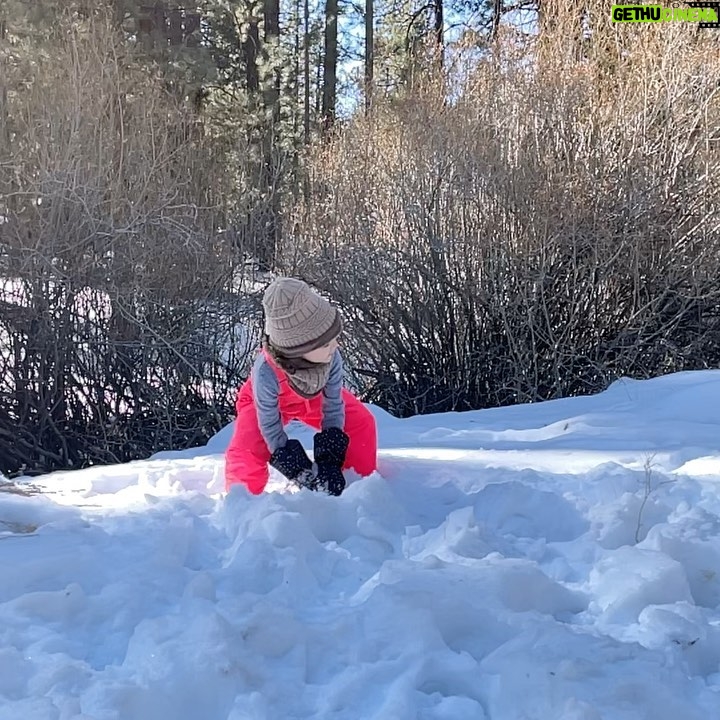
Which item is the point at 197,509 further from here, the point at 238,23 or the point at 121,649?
the point at 238,23

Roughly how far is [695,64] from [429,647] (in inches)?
221

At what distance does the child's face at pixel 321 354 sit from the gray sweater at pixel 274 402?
15 centimetres

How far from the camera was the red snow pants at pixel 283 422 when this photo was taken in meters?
2.84

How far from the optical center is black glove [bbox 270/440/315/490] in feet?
9.23

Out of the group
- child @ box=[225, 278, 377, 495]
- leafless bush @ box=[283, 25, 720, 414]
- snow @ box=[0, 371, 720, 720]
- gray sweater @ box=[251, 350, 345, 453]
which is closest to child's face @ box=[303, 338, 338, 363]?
child @ box=[225, 278, 377, 495]

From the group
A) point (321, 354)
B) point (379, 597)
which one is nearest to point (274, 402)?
point (321, 354)

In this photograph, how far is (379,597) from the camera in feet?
5.83

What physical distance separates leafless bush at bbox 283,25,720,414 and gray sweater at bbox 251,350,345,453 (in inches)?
130

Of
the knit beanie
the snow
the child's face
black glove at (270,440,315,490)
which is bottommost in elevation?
black glove at (270,440,315,490)

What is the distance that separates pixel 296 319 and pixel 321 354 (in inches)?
6.8

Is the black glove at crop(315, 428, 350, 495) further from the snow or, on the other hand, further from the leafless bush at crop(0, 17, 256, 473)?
the leafless bush at crop(0, 17, 256, 473)

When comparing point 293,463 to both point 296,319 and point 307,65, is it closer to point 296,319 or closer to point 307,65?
point 296,319

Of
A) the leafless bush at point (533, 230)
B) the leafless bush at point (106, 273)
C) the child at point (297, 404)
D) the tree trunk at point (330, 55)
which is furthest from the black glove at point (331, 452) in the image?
the tree trunk at point (330, 55)

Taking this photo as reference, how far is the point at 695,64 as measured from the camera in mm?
5805
